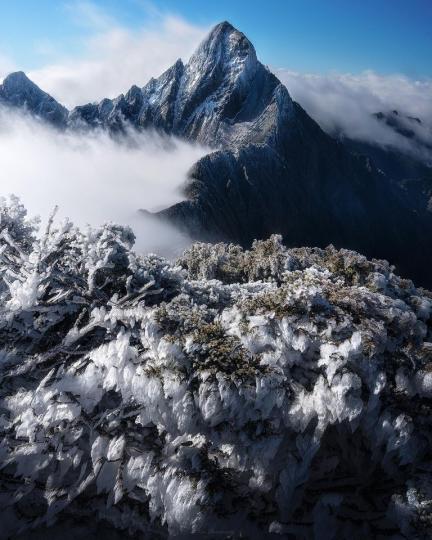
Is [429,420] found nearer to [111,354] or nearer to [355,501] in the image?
[355,501]

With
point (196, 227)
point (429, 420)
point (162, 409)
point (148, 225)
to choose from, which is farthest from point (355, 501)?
point (196, 227)

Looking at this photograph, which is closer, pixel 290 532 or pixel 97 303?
pixel 290 532

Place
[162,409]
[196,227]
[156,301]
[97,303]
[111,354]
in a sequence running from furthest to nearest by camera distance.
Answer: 1. [196,227]
2. [156,301]
3. [97,303]
4. [111,354]
5. [162,409]

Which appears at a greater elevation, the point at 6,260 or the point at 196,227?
the point at 6,260

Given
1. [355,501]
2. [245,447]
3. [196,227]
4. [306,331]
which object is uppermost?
[306,331]

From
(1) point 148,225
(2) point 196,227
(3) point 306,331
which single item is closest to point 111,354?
(3) point 306,331

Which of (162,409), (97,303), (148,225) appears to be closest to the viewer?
(162,409)
